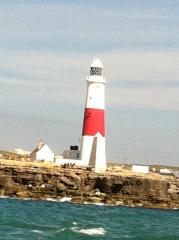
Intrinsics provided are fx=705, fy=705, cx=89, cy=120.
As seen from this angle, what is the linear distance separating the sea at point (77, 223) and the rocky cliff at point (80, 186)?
23.4ft

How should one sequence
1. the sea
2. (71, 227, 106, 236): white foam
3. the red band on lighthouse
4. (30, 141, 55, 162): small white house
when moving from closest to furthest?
the sea
(71, 227, 106, 236): white foam
the red band on lighthouse
(30, 141, 55, 162): small white house

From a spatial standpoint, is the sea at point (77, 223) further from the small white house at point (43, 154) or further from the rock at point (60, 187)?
the small white house at point (43, 154)

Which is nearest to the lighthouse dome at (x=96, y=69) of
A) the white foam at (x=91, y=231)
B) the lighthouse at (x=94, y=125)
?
the lighthouse at (x=94, y=125)

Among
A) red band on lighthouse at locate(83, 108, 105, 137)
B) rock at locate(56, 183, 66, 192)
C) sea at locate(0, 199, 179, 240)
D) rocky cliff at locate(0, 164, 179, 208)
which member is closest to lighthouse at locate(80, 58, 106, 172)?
red band on lighthouse at locate(83, 108, 105, 137)

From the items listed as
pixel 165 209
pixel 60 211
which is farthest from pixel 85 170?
pixel 60 211

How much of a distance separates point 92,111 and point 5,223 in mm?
35694

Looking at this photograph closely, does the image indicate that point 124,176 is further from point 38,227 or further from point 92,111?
point 38,227

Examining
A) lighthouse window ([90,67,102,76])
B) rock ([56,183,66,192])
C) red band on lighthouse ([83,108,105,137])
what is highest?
lighthouse window ([90,67,102,76])

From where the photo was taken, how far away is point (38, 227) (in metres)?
39.7

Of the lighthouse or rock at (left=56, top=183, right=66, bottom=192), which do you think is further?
the lighthouse

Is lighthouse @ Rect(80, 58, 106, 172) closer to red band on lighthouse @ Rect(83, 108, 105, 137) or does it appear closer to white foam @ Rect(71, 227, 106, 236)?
red band on lighthouse @ Rect(83, 108, 105, 137)

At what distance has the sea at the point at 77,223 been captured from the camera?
3731cm

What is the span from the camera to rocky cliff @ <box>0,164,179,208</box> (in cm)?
6819

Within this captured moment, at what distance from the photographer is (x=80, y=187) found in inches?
2712
